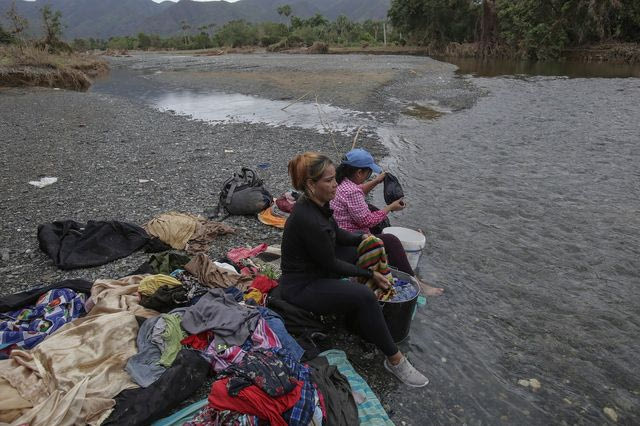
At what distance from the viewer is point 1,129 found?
13844 millimetres

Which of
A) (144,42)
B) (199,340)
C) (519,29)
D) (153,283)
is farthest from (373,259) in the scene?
(144,42)

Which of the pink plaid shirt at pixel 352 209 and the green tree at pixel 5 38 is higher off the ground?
the green tree at pixel 5 38

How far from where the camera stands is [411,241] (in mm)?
5465

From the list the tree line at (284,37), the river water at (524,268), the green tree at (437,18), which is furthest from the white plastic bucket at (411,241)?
Answer: the tree line at (284,37)

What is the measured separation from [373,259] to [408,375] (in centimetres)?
110

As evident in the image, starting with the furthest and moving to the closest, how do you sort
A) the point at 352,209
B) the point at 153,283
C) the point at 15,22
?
the point at 15,22 → the point at 352,209 → the point at 153,283

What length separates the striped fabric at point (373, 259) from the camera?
4.32 metres

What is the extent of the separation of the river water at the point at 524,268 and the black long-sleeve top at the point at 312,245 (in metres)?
1.20

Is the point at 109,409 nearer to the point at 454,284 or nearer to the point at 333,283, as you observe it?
the point at 333,283

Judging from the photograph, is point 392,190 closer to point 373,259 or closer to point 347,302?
point 373,259

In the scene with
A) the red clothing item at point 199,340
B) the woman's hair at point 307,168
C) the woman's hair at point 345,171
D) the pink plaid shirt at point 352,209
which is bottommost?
the red clothing item at point 199,340

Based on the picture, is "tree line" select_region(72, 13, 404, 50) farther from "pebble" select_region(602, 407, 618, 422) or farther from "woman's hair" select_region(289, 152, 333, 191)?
"pebble" select_region(602, 407, 618, 422)

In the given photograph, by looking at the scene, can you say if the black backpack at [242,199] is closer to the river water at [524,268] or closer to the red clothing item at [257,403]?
the river water at [524,268]

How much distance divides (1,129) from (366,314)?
1481cm
